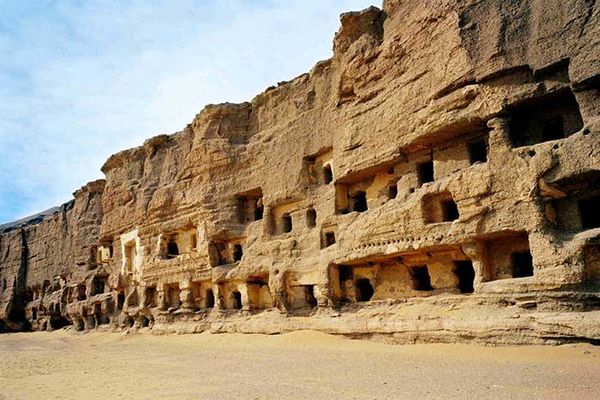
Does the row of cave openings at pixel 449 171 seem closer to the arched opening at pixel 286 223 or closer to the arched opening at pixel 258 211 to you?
the arched opening at pixel 286 223

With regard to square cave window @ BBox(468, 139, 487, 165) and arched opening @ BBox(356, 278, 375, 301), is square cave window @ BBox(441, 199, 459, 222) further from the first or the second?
arched opening @ BBox(356, 278, 375, 301)

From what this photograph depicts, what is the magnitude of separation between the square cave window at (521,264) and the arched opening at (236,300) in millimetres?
11018

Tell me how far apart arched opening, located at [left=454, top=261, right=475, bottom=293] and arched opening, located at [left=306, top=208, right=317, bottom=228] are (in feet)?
18.2

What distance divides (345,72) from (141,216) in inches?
543

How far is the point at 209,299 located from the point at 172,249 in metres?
4.11

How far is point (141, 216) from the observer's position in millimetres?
Answer: 24078

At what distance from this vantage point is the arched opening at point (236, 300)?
18966 millimetres

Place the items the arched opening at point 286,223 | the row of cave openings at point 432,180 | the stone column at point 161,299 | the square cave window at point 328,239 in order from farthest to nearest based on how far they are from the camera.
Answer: the stone column at point 161,299 → the arched opening at point 286,223 → the square cave window at point 328,239 → the row of cave openings at point 432,180

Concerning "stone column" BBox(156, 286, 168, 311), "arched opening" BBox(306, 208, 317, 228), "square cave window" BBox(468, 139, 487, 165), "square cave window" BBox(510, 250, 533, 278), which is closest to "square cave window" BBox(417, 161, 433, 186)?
"square cave window" BBox(468, 139, 487, 165)

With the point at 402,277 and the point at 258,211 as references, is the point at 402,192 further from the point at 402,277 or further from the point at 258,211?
the point at 258,211

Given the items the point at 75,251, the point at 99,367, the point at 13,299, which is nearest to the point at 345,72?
the point at 99,367

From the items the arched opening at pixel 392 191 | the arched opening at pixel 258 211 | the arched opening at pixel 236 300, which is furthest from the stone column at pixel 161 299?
the arched opening at pixel 392 191

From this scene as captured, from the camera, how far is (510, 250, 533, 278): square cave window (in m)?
11.2

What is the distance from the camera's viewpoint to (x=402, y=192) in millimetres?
Result: 13555
